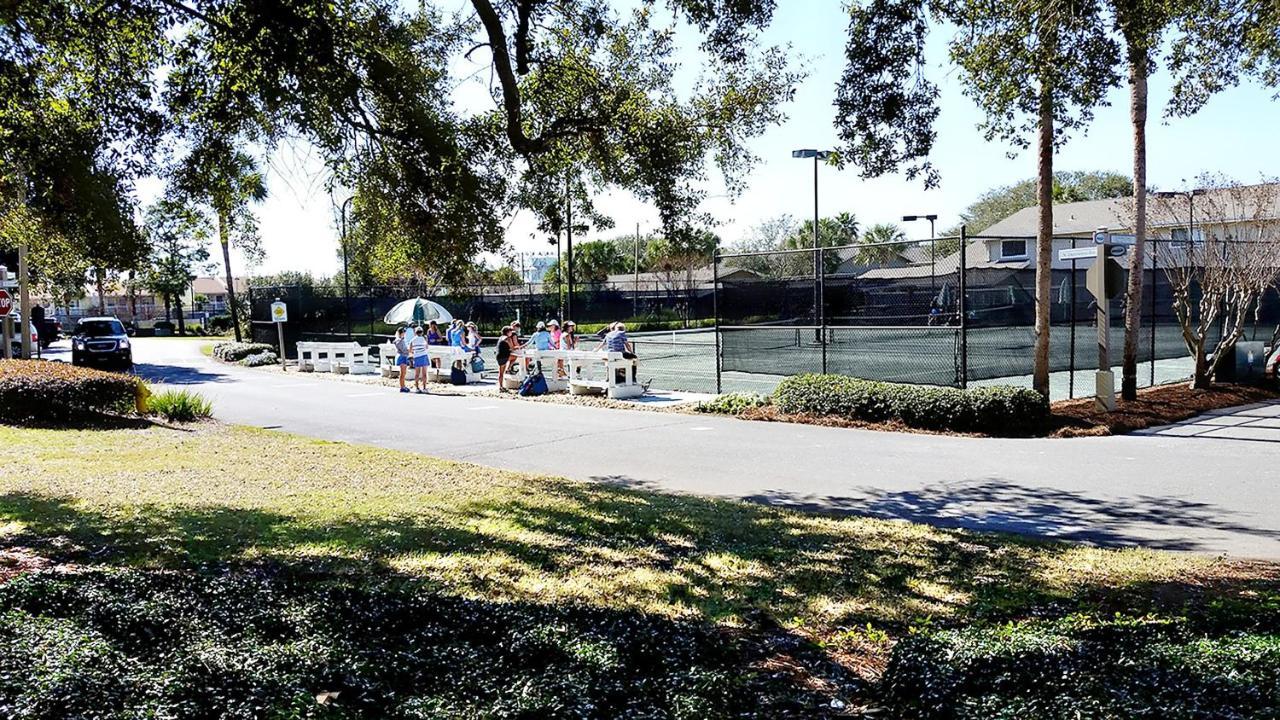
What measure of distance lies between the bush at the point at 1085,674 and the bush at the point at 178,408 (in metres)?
14.2

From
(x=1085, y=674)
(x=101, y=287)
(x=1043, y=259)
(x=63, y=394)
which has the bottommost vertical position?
(x=1085, y=674)

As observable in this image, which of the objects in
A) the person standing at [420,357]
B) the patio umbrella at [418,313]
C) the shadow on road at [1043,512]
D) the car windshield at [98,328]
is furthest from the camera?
the car windshield at [98,328]

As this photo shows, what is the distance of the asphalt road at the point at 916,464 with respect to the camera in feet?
25.3

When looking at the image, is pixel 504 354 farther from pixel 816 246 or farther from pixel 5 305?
pixel 5 305

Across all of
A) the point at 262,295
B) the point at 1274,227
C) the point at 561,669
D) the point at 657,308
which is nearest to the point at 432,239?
the point at 561,669

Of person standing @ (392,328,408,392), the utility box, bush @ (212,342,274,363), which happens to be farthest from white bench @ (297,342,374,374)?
the utility box

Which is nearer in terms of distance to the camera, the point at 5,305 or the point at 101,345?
the point at 5,305

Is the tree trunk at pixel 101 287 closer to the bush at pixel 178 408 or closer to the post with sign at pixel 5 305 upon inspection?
the post with sign at pixel 5 305

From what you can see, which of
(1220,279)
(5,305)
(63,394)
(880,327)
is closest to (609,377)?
(880,327)

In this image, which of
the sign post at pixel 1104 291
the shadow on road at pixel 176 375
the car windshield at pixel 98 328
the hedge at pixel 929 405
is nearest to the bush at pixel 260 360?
the shadow on road at pixel 176 375

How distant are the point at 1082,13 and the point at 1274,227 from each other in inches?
468

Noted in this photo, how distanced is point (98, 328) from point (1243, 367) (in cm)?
3153

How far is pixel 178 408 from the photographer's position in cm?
1534

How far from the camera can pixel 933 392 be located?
43.1 feet
